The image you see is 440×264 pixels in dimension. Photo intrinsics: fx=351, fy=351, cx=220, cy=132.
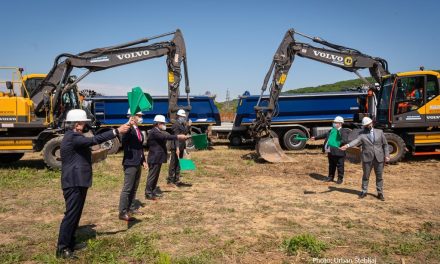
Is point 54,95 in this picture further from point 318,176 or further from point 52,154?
point 318,176

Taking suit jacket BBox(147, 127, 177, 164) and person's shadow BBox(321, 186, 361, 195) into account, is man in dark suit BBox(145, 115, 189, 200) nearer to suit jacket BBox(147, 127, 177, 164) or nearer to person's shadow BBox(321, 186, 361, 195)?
suit jacket BBox(147, 127, 177, 164)

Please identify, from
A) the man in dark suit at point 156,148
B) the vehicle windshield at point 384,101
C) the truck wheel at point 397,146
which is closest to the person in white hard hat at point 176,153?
the man in dark suit at point 156,148

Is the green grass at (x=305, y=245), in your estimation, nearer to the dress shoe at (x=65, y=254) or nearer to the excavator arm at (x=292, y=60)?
the dress shoe at (x=65, y=254)

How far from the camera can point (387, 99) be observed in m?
11.3

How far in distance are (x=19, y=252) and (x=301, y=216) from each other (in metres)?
4.26

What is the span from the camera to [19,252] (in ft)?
14.8

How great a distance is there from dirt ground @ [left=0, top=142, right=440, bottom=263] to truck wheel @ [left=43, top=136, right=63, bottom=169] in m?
0.43

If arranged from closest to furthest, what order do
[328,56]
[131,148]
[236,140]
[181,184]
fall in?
[131,148] < [181,184] < [328,56] < [236,140]

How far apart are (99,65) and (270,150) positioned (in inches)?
244

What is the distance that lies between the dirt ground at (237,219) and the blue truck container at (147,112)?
482 centimetres

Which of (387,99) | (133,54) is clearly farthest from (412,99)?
(133,54)

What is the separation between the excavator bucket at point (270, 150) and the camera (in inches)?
453

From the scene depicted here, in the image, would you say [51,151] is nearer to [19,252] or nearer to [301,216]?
[19,252]

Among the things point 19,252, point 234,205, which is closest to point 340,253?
point 234,205
